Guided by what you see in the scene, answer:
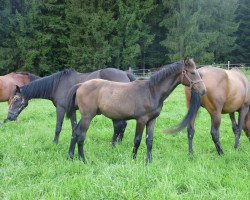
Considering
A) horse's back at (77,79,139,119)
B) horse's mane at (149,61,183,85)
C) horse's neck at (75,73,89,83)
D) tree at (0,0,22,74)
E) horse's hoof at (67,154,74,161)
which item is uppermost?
horse's mane at (149,61,183,85)

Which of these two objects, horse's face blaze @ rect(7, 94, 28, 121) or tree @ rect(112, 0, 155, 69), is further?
tree @ rect(112, 0, 155, 69)

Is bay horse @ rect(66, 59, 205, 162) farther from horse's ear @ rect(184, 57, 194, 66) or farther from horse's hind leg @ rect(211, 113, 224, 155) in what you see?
horse's hind leg @ rect(211, 113, 224, 155)

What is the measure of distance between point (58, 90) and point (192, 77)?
345 cm

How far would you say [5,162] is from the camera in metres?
5.54

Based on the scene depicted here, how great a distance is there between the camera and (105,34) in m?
27.7

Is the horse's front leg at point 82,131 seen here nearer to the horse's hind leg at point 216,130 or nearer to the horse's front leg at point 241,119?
the horse's hind leg at point 216,130

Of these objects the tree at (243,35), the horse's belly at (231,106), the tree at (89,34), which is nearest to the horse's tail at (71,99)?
the horse's belly at (231,106)

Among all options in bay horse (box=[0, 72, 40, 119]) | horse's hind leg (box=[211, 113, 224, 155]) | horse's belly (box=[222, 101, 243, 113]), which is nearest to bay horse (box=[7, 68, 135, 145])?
horse's hind leg (box=[211, 113, 224, 155])

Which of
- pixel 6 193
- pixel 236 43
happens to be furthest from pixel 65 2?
pixel 6 193

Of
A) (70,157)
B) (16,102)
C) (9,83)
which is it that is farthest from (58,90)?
(9,83)

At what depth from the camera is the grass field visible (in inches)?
161

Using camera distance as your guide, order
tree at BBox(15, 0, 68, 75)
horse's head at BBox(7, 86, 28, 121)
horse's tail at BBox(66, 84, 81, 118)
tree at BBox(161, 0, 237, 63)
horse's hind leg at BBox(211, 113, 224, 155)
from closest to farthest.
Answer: horse's tail at BBox(66, 84, 81, 118) → horse's hind leg at BBox(211, 113, 224, 155) → horse's head at BBox(7, 86, 28, 121) → tree at BBox(15, 0, 68, 75) → tree at BBox(161, 0, 237, 63)

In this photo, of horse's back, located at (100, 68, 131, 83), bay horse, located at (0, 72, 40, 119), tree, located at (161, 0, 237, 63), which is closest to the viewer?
horse's back, located at (100, 68, 131, 83)

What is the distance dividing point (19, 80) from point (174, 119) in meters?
6.11
